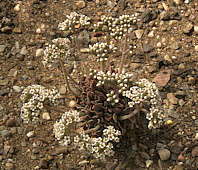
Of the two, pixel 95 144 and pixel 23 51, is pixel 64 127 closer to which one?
pixel 95 144

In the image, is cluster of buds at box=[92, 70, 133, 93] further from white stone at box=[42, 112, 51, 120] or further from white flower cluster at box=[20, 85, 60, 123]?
white stone at box=[42, 112, 51, 120]

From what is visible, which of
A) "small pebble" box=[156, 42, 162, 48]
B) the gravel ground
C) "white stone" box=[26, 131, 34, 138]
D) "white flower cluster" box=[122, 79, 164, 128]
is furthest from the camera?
"small pebble" box=[156, 42, 162, 48]

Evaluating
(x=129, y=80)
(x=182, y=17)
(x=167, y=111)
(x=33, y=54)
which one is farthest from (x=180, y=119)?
(x=33, y=54)

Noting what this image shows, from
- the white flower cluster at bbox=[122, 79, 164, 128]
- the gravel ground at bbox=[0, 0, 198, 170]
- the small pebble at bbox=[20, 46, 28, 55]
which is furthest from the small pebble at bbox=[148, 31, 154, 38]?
the small pebble at bbox=[20, 46, 28, 55]

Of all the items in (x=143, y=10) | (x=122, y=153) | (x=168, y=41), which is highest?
(x=143, y=10)

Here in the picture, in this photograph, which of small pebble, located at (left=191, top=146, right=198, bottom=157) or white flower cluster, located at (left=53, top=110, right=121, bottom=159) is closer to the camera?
white flower cluster, located at (left=53, top=110, right=121, bottom=159)

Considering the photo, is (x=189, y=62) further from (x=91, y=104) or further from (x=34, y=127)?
(x=34, y=127)

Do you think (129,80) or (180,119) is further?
(180,119)

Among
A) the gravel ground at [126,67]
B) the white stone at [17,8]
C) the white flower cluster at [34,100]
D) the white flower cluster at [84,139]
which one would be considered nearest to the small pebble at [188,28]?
the gravel ground at [126,67]
